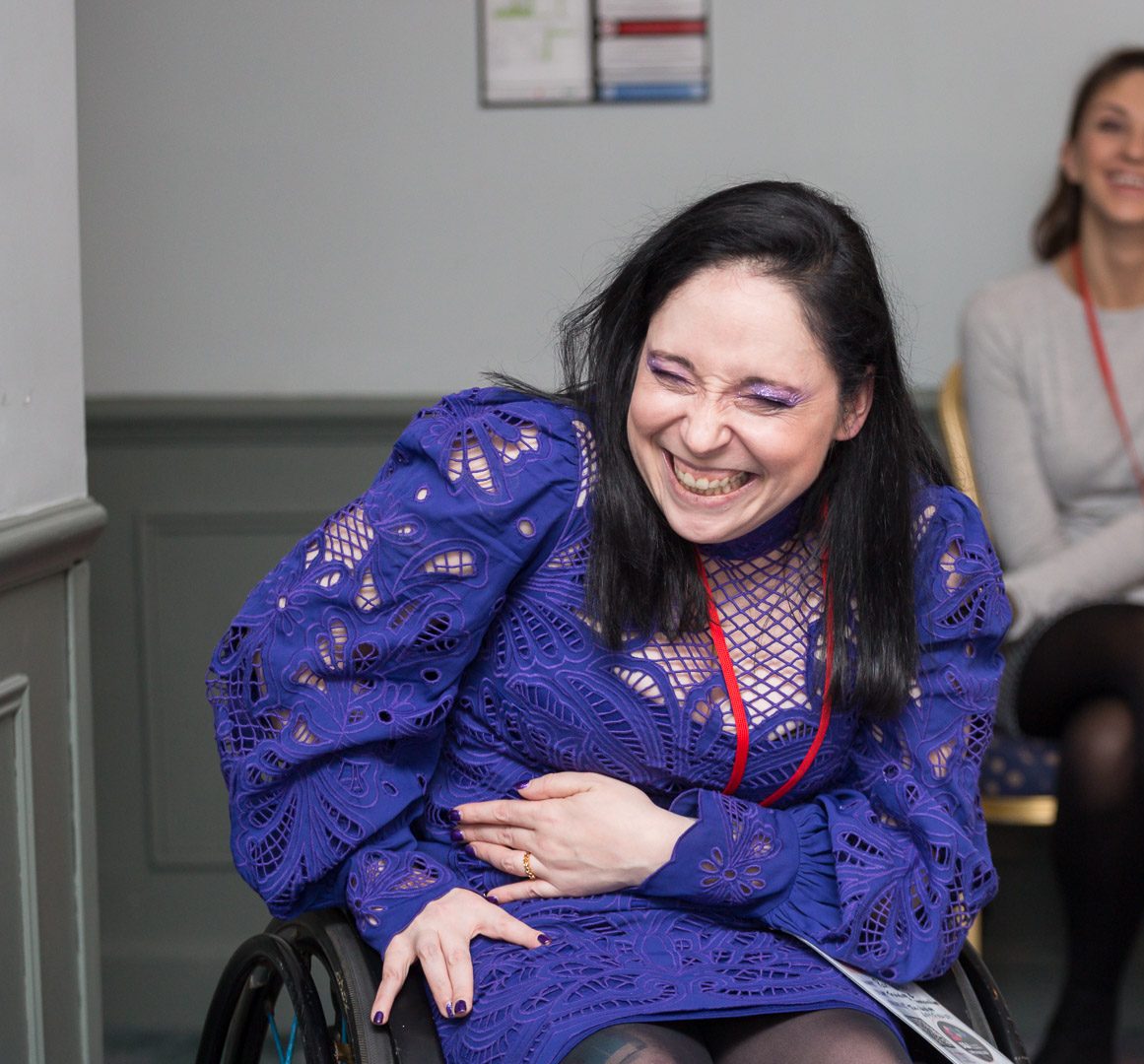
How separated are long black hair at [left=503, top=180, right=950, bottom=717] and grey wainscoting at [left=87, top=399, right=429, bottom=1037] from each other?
1480 millimetres

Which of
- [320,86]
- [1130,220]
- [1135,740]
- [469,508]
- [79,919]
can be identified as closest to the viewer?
[469,508]

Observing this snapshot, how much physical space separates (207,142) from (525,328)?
73 cm

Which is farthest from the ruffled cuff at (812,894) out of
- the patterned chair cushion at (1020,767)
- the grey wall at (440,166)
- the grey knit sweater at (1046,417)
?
the grey wall at (440,166)

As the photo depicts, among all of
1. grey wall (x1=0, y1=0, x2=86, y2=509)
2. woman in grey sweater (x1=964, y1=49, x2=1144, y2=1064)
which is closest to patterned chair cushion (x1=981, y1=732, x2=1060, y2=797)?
woman in grey sweater (x1=964, y1=49, x2=1144, y2=1064)

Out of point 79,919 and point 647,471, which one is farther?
point 79,919

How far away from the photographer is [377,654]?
1.48 meters

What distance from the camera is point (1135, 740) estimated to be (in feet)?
7.67

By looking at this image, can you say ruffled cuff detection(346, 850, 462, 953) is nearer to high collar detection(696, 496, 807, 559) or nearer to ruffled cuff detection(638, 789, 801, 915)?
ruffled cuff detection(638, 789, 801, 915)

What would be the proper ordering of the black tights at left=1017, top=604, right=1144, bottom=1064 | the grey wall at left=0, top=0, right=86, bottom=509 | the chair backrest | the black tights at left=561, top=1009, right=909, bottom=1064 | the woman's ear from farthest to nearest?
1. the chair backrest
2. the black tights at left=1017, top=604, right=1144, bottom=1064
3. the grey wall at left=0, top=0, right=86, bottom=509
4. the woman's ear
5. the black tights at left=561, top=1009, right=909, bottom=1064

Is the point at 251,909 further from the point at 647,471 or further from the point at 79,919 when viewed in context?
the point at 647,471

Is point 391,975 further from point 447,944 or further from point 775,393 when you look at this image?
point 775,393

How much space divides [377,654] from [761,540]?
1.43 feet

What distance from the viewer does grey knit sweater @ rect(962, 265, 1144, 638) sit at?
2.67m

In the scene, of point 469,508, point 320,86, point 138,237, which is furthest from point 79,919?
point 320,86
